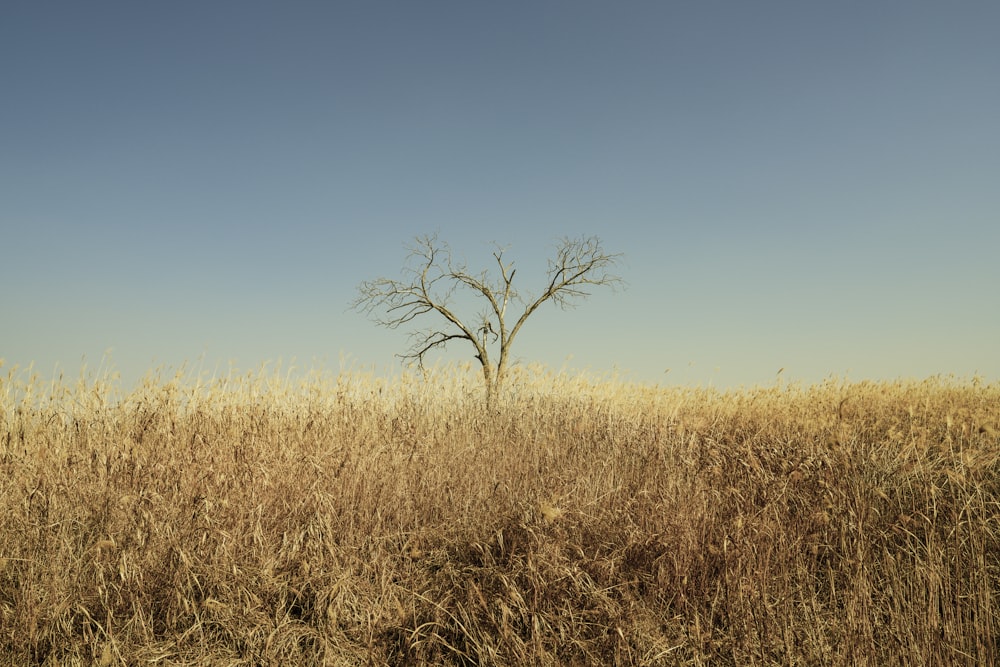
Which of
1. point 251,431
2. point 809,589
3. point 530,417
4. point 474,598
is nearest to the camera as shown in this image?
point 474,598

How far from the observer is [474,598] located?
3602 millimetres

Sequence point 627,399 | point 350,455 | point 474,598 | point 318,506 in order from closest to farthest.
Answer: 1. point 474,598
2. point 318,506
3. point 350,455
4. point 627,399

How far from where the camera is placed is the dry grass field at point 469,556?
11.1ft

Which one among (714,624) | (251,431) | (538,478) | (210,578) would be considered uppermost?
(251,431)

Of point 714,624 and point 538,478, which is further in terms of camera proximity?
point 538,478

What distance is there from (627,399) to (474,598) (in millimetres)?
10297

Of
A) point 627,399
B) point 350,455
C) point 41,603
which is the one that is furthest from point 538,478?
point 627,399

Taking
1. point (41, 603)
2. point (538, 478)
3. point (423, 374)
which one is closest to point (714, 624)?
point (538, 478)

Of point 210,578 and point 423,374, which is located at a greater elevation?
point 423,374

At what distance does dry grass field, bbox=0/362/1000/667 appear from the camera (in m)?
3.38

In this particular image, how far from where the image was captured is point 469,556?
169 inches

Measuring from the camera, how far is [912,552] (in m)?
4.11

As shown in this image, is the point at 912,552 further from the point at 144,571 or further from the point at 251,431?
the point at 251,431

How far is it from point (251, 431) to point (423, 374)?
12.2ft
